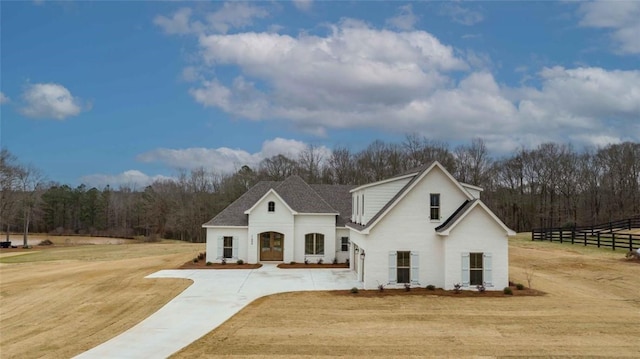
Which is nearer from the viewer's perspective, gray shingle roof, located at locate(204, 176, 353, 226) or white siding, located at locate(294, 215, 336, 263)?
white siding, located at locate(294, 215, 336, 263)

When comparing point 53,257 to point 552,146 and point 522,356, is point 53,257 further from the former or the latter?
point 552,146

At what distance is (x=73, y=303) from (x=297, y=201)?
15582 mm

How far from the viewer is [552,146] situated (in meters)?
68.1

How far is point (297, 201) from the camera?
3247cm

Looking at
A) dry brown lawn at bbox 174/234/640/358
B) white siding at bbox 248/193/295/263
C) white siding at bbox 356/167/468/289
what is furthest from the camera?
white siding at bbox 248/193/295/263

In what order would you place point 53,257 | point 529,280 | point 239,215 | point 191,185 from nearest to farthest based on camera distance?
point 529,280 → point 239,215 → point 53,257 → point 191,185

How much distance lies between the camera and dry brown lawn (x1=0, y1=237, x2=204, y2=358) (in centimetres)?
1488

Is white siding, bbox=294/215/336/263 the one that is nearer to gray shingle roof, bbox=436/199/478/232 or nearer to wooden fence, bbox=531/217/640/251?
gray shingle roof, bbox=436/199/478/232

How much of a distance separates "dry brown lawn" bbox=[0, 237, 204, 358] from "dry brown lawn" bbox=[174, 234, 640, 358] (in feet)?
14.1

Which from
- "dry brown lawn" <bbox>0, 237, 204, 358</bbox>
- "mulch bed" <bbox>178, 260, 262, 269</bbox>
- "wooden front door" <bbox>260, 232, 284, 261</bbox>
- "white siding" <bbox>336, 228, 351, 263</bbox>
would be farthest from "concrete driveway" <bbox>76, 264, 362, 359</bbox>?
"white siding" <bbox>336, 228, 351, 263</bbox>

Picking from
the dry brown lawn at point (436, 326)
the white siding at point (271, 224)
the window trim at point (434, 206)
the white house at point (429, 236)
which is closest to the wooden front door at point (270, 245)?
the white siding at point (271, 224)

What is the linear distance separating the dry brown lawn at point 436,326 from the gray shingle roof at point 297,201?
1216cm

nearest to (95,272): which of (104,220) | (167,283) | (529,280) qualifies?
(167,283)

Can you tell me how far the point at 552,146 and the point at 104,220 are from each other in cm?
7909
